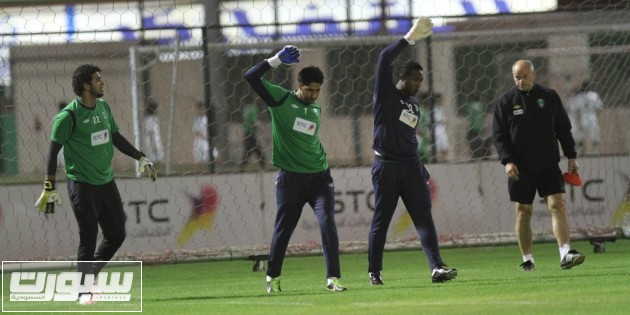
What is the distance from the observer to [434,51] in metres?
18.8

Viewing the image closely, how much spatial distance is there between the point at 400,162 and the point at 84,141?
2.75 m

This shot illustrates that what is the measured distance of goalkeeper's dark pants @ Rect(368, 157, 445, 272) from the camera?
12.3m

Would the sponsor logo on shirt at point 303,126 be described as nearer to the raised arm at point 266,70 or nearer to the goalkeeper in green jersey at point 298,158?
the goalkeeper in green jersey at point 298,158

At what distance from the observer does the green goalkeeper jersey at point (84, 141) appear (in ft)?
37.3

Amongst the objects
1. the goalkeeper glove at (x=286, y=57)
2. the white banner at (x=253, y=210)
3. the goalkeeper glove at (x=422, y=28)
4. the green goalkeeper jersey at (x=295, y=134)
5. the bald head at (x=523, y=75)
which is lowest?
the white banner at (x=253, y=210)

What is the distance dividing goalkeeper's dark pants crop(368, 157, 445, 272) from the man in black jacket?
128 centimetres

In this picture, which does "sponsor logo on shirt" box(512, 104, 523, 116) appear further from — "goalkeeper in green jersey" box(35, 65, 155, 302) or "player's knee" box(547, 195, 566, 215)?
"goalkeeper in green jersey" box(35, 65, 155, 302)

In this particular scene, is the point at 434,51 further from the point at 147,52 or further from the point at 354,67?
the point at 147,52

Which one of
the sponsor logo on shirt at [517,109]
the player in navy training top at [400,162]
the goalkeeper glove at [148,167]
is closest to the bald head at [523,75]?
the sponsor logo on shirt at [517,109]

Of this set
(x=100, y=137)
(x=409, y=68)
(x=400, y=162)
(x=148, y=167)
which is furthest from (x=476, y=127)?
(x=100, y=137)

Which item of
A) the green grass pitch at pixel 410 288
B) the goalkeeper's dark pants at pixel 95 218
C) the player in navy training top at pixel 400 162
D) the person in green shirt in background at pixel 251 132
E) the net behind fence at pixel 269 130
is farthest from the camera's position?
the person in green shirt in background at pixel 251 132

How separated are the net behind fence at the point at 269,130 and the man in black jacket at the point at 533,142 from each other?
11.3 feet

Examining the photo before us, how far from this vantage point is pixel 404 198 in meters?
12.4

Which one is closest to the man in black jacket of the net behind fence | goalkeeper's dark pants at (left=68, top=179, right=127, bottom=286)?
the net behind fence
